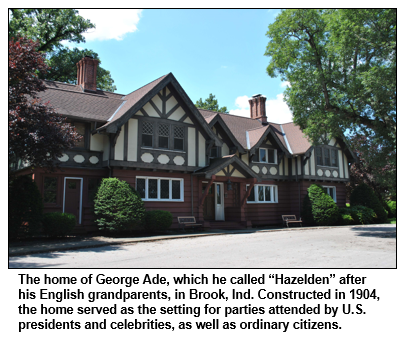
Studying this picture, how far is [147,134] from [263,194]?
35.7ft

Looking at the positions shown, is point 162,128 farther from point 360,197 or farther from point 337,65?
point 360,197

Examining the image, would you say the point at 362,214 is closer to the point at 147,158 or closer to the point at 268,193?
the point at 268,193

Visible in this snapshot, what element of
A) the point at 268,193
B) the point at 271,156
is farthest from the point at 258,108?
the point at 268,193

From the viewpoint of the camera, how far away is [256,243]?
47.5ft

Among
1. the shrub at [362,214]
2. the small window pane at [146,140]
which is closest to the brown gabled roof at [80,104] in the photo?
the small window pane at [146,140]

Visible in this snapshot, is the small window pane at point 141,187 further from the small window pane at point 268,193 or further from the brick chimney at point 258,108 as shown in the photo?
the brick chimney at point 258,108

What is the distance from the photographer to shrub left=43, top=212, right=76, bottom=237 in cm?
1537

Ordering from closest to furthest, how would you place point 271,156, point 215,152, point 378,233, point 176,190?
1. point 378,233
2. point 176,190
3. point 215,152
4. point 271,156

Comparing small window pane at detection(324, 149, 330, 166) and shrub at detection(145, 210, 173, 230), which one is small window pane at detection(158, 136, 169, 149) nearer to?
shrub at detection(145, 210, 173, 230)

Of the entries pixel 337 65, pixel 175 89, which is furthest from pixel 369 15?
pixel 175 89

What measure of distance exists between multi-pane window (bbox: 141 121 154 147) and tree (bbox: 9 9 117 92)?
17.9m

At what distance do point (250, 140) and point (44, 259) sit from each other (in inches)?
717

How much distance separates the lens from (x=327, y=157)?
29.2 metres

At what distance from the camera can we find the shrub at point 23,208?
46.8ft
